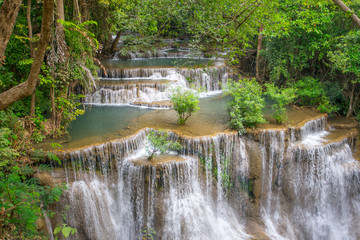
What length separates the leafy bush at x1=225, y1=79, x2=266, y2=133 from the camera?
8.25 metres

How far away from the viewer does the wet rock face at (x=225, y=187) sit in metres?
7.00

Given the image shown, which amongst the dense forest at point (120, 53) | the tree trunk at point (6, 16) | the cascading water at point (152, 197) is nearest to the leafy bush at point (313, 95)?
the dense forest at point (120, 53)

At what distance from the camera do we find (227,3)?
4266 millimetres

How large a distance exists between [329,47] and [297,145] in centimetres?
463

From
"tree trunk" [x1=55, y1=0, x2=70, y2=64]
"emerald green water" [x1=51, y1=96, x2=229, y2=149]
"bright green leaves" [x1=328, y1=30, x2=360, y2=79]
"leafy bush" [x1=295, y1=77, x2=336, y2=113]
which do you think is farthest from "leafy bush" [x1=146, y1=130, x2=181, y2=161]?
"bright green leaves" [x1=328, y1=30, x2=360, y2=79]

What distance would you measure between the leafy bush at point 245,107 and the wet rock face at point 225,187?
1.23 ft

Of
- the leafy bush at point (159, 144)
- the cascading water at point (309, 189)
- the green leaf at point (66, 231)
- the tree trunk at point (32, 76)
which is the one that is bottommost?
the cascading water at point (309, 189)

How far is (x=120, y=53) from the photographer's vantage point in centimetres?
923

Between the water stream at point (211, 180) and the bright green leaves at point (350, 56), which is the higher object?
the bright green leaves at point (350, 56)

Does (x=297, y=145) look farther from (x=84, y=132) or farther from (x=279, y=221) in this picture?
(x=84, y=132)

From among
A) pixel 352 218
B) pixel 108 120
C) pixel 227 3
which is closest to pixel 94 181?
pixel 108 120

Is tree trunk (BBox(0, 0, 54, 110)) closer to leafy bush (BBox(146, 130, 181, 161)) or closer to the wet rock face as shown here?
the wet rock face

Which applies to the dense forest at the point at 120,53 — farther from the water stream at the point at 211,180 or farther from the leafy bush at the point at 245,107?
the water stream at the point at 211,180

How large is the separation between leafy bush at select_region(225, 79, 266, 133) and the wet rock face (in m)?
0.37
